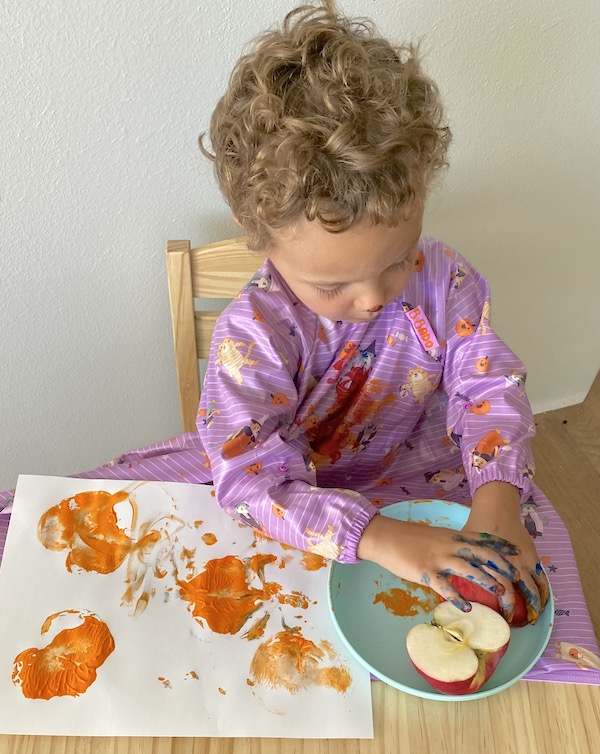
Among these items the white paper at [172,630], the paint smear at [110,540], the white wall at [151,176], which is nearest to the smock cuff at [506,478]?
the white paper at [172,630]

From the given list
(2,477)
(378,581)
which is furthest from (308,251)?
(2,477)

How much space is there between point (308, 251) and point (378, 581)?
337 mm

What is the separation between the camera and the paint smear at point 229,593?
676 millimetres

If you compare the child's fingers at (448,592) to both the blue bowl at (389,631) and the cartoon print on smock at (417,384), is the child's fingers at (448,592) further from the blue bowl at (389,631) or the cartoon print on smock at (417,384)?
the cartoon print on smock at (417,384)

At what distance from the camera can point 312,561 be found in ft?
2.40

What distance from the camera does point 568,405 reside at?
171 cm

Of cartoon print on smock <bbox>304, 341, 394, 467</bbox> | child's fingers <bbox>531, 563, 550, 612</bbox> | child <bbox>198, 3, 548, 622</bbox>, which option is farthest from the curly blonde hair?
child's fingers <bbox>531, 563, 550, 612</bbox>

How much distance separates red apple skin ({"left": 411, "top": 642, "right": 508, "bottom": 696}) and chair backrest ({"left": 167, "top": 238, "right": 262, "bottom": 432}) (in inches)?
21.7

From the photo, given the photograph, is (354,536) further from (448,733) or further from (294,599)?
(448,733)

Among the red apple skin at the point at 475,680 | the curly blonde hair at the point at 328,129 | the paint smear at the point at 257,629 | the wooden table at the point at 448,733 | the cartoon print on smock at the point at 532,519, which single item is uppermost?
the curly blonde hair at the point at 328,129

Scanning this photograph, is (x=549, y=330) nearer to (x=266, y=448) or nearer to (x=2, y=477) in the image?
A: (x=266, y=448)

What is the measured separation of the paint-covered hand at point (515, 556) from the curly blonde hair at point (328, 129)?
32 centimetres

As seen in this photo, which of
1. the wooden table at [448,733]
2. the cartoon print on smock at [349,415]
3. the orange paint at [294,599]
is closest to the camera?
the wooden table at [448,733]

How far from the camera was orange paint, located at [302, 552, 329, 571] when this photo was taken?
73 cm
